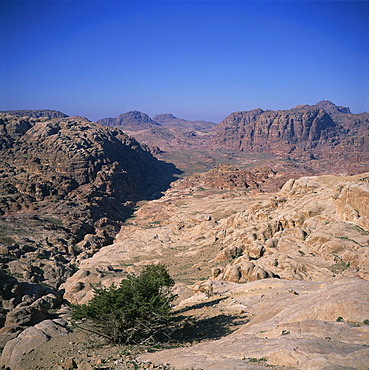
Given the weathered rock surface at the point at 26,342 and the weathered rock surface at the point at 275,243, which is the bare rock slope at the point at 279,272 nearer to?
the weathered rock surface at the point at 275,243

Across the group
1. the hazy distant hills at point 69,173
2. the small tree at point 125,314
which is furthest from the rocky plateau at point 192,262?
the small tree at point 125,314

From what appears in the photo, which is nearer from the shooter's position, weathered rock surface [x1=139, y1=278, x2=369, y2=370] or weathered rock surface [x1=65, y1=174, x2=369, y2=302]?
weathered rock surface [x1=139, y1=278, x2=369, y2=370]

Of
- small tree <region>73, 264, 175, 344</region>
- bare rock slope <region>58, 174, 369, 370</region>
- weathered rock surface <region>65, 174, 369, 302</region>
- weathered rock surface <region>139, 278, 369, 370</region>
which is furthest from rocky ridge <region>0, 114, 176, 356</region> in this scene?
weathered rock surface <region>139, 278, 369, 370</region>

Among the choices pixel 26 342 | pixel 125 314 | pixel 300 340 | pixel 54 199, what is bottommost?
pixel 54 199

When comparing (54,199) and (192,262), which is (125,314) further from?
(54,199)

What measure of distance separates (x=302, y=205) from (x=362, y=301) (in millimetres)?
24942

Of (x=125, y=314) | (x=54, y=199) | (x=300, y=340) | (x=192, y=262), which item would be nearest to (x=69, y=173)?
(x=54, y=199)

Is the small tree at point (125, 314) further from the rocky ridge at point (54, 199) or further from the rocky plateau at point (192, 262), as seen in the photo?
the rocky ridge at point (54, 199)

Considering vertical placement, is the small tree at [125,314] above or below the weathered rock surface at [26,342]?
above

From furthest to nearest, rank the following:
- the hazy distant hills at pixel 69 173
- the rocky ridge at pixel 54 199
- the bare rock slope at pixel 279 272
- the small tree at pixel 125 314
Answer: the hazy distant hills at pixel 69 173
the rocky ridge at pixel 54 199
the small tree at pixel 125 314
the bare rock slope at pixel 279 272

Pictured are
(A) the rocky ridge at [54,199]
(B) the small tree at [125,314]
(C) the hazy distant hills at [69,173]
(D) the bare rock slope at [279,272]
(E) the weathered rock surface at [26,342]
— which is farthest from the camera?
(C) the hazy distant hills at [69,173]

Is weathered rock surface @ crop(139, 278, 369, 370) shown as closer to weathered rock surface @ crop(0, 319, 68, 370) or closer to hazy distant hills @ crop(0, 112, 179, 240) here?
weathered rock surface @ crop(0, 319, 68, 370)

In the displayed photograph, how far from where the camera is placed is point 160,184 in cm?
12838

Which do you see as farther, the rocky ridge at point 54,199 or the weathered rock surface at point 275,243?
the rocky ridge at point 54,199
